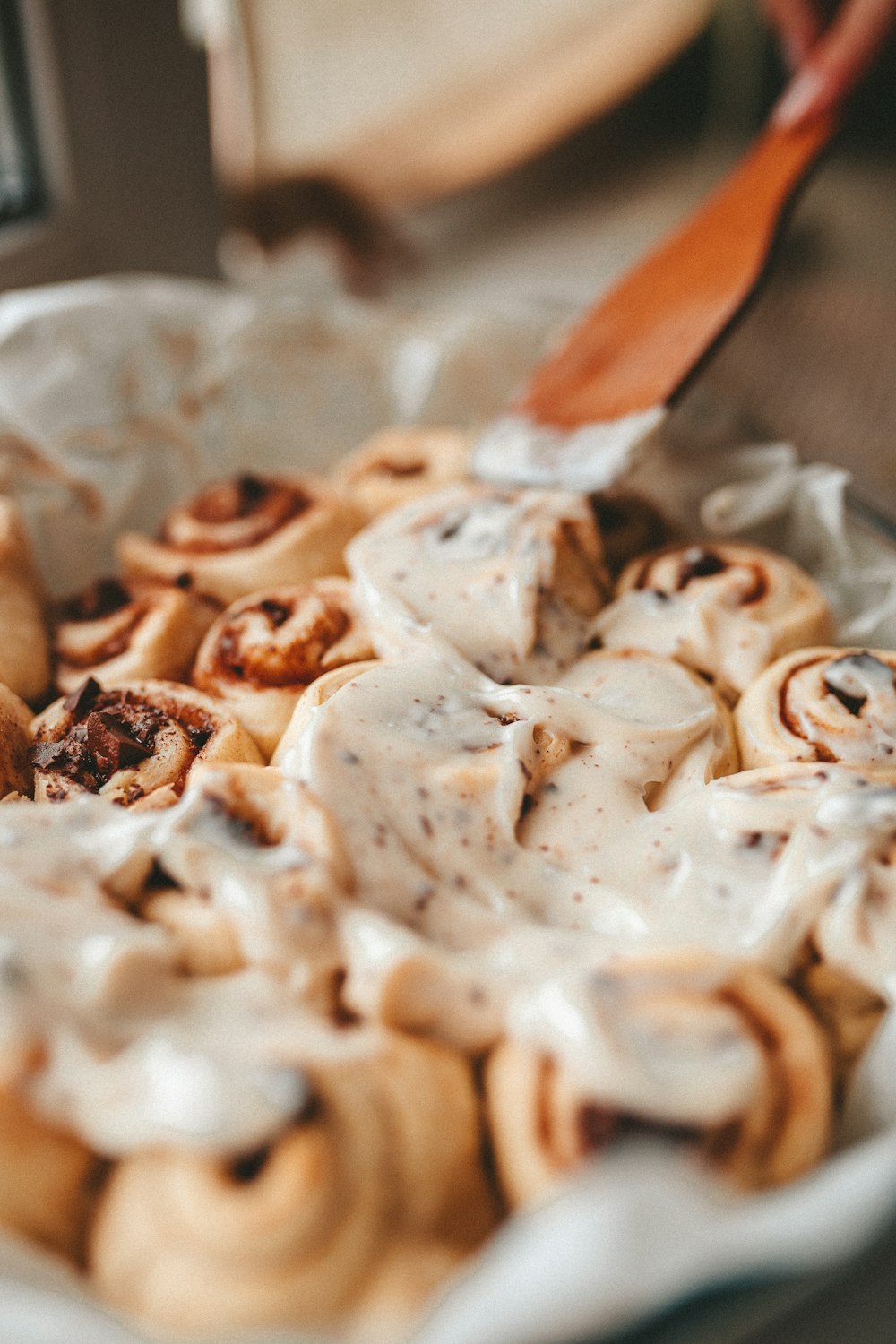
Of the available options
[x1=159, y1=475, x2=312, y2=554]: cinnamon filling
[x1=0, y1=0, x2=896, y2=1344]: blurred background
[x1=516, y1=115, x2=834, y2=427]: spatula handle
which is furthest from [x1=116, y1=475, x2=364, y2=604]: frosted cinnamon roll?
[x1=0, y1=0, x2=896, y2=1344]: blurred background

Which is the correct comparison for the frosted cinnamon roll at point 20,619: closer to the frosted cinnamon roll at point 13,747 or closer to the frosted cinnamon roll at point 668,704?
the frosted cinnamon roll at point 13,747

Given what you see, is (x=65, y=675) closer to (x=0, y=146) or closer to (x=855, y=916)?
(x=855, y=916)

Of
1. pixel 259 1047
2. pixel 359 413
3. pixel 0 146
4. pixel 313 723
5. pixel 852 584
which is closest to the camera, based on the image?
pixel 259 1047

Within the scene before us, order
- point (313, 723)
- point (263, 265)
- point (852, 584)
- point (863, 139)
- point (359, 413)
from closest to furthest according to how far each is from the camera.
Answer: point (313, 723) → point (852, 584) → point (359, 413) → point (263, 265) → point (863, 139)

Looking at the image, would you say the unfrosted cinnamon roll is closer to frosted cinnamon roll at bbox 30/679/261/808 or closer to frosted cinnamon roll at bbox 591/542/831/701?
frosted cinnamon roll at bbox 591/542/831/701

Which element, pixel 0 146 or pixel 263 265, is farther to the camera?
pixel 263 265

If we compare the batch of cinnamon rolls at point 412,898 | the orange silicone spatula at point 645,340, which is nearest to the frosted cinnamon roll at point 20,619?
the batch of cinnamon rolls at point 412,898

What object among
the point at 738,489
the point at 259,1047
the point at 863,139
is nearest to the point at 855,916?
the point at 259,1047
